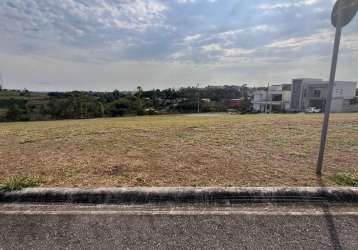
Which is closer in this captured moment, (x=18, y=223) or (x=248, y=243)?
(x=248, y=243)

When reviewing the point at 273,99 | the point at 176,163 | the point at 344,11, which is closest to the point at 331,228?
the point at 176,163

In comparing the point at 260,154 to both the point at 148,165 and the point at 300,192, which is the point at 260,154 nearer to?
the point at 300,192

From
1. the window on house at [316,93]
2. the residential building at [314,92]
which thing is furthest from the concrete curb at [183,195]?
the window on house at [316,93]

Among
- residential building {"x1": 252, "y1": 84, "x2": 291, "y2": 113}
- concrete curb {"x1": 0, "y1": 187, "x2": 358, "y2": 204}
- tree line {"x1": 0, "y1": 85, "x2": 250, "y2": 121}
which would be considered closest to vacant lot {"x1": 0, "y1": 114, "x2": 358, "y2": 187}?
concrete curb {"x1": 0, "y1": 187, "x2": 358, "y2": 204}

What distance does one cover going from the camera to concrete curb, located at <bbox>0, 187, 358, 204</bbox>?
2.76 metres

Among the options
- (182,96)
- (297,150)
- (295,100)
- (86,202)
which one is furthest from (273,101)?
(86,202)

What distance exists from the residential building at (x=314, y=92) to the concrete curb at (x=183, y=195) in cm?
5552

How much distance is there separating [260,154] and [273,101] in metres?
60.6

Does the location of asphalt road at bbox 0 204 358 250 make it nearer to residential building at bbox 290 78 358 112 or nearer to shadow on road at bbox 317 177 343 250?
→ shadow on road at bbox 317 177 343 250

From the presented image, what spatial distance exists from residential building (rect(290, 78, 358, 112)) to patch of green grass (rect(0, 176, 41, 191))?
56.9 m

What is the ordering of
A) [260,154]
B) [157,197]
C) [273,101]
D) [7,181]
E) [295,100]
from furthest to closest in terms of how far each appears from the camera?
[273,101] < [295,100] < [260,154] < [7,181] < [157,197]

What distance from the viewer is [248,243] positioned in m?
2.02

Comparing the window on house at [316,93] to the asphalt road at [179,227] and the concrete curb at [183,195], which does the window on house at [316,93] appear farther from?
the asphalt road at [179,227]

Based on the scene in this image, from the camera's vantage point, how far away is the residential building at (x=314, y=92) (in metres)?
51.7
